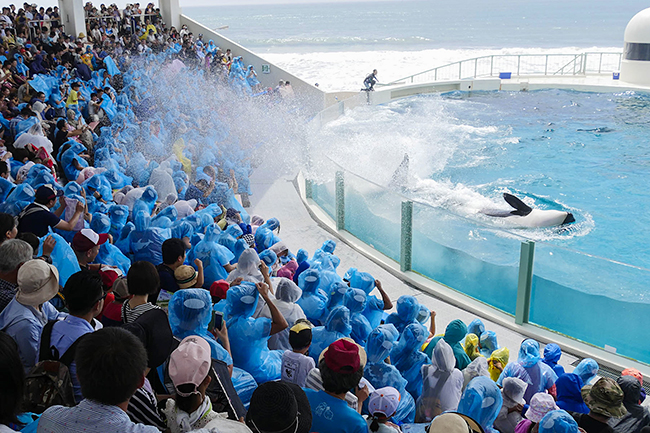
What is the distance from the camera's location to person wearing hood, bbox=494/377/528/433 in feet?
11.5

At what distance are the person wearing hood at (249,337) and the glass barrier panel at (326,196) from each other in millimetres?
4956

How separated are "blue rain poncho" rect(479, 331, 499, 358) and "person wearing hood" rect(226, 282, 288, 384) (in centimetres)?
169

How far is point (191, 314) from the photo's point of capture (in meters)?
3.25

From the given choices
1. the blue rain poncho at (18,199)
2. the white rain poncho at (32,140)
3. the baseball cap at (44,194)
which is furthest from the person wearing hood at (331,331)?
the white rain poncho at (32,140)

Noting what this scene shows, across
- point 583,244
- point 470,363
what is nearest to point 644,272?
point 470,363

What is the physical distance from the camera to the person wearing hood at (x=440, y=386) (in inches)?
140

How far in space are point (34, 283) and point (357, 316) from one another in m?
2.12

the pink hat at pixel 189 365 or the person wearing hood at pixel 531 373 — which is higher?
the pink hat at pixel 189 365

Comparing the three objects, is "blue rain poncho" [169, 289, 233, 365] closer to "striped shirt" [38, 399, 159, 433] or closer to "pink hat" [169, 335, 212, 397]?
"pink hat" [169, 335, 212, 397]

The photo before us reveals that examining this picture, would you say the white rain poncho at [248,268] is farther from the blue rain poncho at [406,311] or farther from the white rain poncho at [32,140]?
the white rain poncho at [32,140]

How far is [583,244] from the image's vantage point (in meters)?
9.80

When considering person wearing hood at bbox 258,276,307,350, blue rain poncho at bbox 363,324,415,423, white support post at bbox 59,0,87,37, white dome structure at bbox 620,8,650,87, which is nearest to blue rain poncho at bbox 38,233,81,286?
person wearing hood at bbox 258,276,307,350

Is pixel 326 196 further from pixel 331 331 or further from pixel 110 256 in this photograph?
Answer: pixel 331 331

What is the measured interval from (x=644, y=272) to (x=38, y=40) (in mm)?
16326
